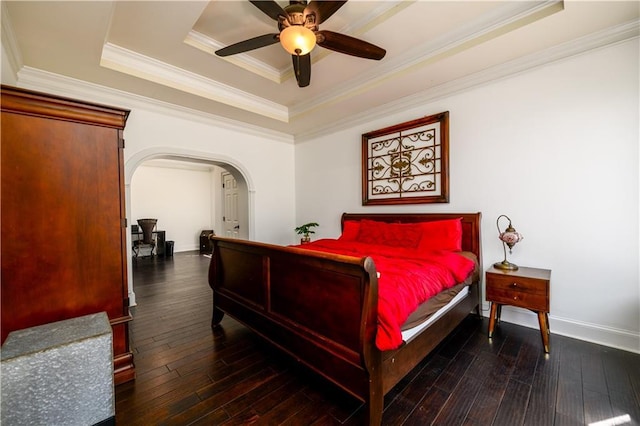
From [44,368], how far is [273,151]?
432cm

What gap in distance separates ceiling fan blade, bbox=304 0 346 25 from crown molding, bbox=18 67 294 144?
2605mm

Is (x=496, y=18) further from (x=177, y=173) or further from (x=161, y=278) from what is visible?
(x=177, y=173)

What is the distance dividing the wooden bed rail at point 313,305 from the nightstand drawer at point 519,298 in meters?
1.71

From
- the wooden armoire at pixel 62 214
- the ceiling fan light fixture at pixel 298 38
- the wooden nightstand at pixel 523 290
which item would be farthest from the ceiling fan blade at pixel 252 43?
the wooden nightstand at pixel 523 290

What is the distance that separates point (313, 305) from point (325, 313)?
0.38ft

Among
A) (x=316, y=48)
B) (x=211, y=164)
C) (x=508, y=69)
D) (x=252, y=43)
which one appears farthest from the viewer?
(x=211, y=164)

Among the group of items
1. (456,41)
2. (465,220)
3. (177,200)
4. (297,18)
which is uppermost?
(456,41)

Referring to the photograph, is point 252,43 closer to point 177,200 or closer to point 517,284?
point 517,284

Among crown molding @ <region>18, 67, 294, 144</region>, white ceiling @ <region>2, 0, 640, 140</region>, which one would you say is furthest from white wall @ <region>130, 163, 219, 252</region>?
white ceiling @ <region>2, 0, 640, 140</region>

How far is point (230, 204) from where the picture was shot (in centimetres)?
673

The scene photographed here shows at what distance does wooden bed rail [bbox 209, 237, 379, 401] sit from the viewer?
1395mm

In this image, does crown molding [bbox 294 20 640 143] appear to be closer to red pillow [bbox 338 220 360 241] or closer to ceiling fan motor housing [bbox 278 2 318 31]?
red pillow [bbox 338 220 360 241]

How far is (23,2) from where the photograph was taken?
1.83 m

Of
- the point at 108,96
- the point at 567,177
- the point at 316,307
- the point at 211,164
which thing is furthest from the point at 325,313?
the point at 211,164
